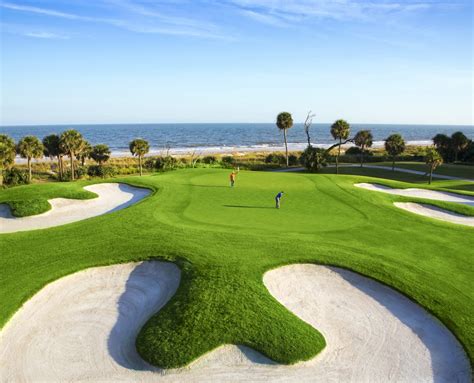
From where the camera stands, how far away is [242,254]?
15797 mm

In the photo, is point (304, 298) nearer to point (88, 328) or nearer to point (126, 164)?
point (88, 328)

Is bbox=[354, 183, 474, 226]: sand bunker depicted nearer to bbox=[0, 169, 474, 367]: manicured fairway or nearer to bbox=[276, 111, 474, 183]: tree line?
bbox=[0, 169, 474, 367]: manicured fairway

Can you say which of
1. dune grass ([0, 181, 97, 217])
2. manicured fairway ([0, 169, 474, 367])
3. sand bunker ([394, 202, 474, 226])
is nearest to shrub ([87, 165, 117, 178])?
dune grass ([0, 181, 97, 217])

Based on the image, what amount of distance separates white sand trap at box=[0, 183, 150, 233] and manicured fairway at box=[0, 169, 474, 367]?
1104 millimetres

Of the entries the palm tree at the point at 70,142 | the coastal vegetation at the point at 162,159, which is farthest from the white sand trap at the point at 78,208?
the palm tree at the point at 70,142

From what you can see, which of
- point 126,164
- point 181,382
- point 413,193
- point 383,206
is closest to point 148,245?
point 181,382

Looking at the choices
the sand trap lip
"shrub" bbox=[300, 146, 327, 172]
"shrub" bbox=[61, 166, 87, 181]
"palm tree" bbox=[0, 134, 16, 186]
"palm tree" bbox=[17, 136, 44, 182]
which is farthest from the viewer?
"shrub" bbox=[300, 146, 327, 172]

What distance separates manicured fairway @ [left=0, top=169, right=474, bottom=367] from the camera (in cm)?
1103

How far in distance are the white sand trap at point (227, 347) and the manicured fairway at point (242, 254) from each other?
1.36 ft

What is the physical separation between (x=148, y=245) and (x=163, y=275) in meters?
2.50

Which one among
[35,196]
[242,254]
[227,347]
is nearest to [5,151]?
[35,196]

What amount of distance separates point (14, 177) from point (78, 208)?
3074 centimetres

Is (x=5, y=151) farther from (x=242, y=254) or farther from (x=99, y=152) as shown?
(x=242, y=254)

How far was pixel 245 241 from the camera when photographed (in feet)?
56.7
